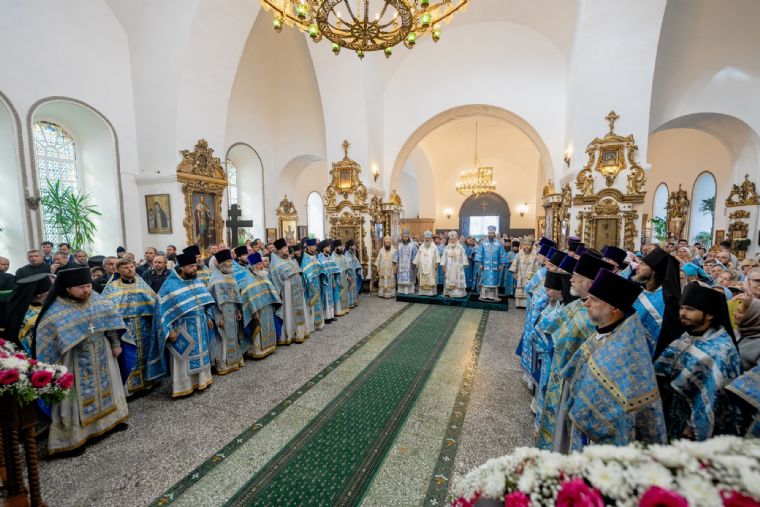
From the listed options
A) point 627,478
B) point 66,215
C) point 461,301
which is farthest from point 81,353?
point 461,301

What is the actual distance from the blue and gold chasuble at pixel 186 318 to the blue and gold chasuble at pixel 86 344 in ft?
2.04

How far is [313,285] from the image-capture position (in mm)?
7133

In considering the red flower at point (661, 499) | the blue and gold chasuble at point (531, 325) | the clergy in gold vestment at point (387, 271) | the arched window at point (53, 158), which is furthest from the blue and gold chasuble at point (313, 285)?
the arched window at point (53, 158)

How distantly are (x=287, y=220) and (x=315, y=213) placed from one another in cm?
507

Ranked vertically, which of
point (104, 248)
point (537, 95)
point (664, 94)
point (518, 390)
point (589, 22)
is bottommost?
point (518, 390)

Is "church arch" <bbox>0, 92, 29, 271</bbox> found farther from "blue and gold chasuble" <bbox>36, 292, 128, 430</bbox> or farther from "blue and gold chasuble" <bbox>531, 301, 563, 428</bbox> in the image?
"blue and gold chasuble" <bbox>531, 301, 563, 428</bbox>

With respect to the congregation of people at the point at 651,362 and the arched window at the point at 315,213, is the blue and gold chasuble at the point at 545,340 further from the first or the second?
the arched window at the point at 315,213

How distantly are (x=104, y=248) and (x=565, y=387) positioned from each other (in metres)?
11.5

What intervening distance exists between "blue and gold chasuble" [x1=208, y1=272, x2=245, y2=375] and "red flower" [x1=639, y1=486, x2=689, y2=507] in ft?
16.9

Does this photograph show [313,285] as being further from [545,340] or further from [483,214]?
[483,214]

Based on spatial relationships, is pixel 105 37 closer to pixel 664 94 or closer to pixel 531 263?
pixel 531 263

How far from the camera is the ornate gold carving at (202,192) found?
945 centimetres

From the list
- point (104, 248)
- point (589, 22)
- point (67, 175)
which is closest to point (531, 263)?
point (589, 22)

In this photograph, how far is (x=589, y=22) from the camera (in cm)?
880
